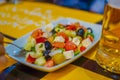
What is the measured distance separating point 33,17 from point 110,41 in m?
0.42

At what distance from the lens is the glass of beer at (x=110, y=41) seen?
574 millimetres

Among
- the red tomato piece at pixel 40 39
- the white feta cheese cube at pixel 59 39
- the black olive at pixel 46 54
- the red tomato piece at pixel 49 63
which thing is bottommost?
the red tomato piece at pixel 49 63

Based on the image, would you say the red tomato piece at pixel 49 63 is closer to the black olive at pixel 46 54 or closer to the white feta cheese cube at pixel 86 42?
the black olive at pixel 46 54

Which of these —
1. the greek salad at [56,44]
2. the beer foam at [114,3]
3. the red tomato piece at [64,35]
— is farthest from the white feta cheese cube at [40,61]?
the beer foam at [114,3]

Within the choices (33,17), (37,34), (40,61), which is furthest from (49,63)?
(33,17)

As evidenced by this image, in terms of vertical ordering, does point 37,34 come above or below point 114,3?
below

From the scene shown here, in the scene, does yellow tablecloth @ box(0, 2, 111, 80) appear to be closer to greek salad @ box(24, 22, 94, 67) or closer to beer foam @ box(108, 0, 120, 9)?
greek salad @ box(24, 22, 94, 67)

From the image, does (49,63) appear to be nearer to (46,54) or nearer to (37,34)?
(46,54)

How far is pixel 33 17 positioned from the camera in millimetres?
927

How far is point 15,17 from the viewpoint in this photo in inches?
36.3

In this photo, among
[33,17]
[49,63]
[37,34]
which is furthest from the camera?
[33,17]

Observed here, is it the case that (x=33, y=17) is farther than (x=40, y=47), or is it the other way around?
(x=33, y=17)

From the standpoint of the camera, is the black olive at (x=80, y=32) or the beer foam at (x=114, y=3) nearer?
the beer foam at (x=114, y=3)

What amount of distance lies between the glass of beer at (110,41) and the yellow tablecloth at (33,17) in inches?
1.7
